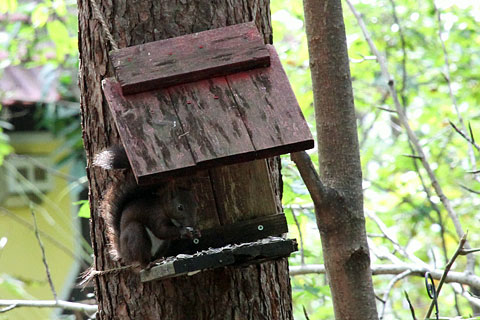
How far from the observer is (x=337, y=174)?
207 cm

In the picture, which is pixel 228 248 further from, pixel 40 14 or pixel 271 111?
pixel 40 14

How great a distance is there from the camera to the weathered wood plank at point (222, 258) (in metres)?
1.63

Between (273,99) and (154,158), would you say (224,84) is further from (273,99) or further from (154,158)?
(154,158)

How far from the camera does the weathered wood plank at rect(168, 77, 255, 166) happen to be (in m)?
1.58

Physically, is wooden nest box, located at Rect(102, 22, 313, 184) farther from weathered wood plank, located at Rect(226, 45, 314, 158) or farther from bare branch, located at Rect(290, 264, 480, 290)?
bare branch, located at Rect(290, 264, 480, 290)

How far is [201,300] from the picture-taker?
182cm

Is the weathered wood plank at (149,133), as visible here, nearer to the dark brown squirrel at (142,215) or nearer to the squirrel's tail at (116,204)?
the dark brown squirrel at (142,215)

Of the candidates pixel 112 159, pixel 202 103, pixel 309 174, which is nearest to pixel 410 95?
pixel 309 174

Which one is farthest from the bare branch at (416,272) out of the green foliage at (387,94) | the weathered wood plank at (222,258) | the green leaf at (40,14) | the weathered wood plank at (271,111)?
the green leaf at (40,14)

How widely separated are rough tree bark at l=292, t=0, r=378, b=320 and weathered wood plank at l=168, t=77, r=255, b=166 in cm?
34

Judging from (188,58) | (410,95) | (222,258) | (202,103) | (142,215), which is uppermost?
(410,95)

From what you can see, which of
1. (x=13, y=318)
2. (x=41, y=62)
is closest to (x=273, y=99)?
(x=41, y=62)

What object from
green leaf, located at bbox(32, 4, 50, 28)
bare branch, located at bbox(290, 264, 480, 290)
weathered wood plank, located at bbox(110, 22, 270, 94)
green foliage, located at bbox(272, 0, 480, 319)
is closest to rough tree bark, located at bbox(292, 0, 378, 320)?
weathered wood plank, located at bbox(110, 22, 270, 94)

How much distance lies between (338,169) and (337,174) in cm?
2
